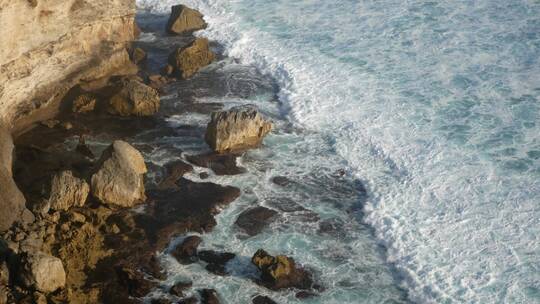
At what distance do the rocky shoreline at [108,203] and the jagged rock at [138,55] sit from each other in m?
2.34

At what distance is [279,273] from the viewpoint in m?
16.3

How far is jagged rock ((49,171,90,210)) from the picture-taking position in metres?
18.0

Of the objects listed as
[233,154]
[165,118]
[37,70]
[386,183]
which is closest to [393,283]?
[386,183]

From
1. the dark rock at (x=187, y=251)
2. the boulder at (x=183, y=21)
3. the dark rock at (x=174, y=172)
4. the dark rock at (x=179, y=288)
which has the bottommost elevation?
the dark rock at (x=179, y=288)

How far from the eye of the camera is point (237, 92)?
82.4 ft

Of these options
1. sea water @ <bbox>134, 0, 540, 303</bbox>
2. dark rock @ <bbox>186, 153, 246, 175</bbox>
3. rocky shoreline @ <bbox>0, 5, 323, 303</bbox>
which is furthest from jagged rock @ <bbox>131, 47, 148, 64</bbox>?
dark rock @ <bbox>186, 153, 246, 175</bbox>

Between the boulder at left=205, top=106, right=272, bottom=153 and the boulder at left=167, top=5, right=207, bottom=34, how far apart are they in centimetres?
890

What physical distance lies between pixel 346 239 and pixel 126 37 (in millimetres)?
13045

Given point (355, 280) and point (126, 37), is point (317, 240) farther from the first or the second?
point (126, 37)

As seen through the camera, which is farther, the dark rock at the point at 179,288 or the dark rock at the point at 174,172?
the dark rock at the point at 174,172

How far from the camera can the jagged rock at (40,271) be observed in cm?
1521

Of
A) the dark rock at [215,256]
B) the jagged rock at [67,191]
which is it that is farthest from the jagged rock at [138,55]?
the dark rock at [215,256]

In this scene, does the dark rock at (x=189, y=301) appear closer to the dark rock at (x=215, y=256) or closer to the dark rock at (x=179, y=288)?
the dark rock at (x=179, y=288)

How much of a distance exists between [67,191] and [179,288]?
4150 millimetres
